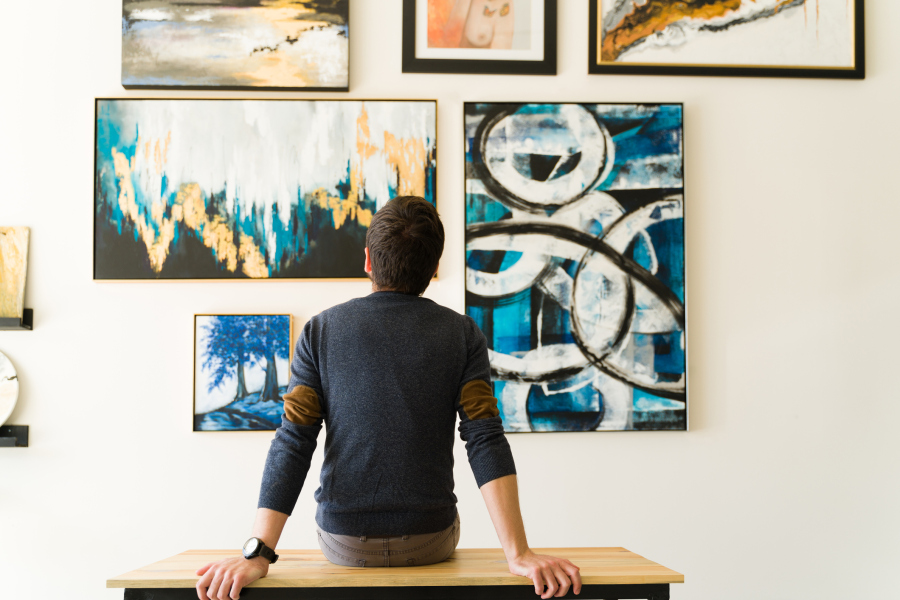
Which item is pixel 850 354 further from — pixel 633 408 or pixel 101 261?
pixel 101 261

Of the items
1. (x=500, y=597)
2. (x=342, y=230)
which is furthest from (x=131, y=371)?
(x=500, y=597)

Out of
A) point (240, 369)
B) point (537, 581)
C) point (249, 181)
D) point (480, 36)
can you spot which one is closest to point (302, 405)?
point (537, 581)

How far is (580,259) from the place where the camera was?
222 cm

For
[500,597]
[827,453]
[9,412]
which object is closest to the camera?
[500,597]

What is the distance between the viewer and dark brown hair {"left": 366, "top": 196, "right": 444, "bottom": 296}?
Result: 128 cm

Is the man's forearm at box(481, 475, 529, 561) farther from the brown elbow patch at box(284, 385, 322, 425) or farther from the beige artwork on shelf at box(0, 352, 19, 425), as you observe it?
the beige artwork on shelf at box(0, 352, 19, 425)

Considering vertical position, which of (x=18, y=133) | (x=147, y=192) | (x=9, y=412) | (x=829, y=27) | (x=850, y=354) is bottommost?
(x=9, y=412)

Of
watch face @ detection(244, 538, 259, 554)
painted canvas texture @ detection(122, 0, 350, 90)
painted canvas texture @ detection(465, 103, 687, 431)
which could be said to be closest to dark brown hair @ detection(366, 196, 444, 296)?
watch face @ detection(244, 538, 259, 554)

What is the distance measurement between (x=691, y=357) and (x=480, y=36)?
4.21 feet

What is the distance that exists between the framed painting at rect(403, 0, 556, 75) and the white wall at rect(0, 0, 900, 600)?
0.16 feet

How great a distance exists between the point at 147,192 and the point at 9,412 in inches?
32.0

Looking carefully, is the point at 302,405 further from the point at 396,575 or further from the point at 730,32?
the point at 730,32

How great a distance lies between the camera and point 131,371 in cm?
216

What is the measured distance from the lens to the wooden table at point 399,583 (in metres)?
1.21
